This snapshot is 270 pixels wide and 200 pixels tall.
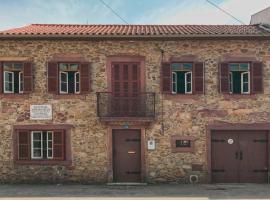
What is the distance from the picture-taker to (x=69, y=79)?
17688mm

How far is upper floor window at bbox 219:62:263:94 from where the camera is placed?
17.4 metres

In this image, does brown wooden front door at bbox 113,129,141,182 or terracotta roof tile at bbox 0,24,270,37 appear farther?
brown wooden front door at bbox 113,129,141,182

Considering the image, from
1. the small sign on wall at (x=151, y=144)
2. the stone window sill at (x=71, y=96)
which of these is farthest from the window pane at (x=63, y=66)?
the small sign on wall at (x=151, y=144)

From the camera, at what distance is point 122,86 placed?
1750 centimetres

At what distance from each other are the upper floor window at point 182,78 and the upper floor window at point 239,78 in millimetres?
1197

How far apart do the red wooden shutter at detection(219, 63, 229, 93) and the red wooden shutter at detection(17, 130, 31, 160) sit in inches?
305

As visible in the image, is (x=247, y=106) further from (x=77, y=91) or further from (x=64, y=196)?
(x=64, y=196)

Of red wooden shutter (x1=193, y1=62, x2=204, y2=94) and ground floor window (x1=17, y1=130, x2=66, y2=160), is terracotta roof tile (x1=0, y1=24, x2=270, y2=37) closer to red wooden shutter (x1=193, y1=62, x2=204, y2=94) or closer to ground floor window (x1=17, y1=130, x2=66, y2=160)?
red wooden shutter (x1=193, y1=62, x2=204, y2=94)

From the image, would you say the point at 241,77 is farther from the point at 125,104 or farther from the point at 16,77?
the point at 16,77

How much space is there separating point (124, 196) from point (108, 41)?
242 inches

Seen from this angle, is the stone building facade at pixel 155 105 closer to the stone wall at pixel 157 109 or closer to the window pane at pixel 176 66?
the stone wall at pixel 157 109

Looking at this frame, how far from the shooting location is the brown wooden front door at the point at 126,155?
17.6m

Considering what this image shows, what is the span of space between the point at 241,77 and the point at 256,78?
59 centimetres

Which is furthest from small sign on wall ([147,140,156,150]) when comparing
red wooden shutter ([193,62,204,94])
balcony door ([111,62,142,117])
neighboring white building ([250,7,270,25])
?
neighboring white building ([250,7,270,25])
